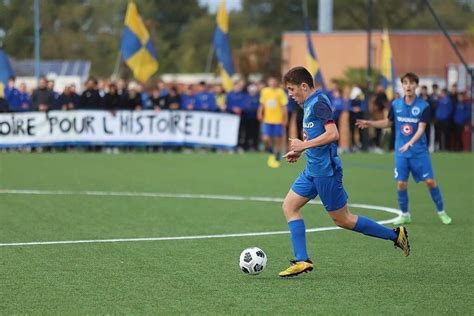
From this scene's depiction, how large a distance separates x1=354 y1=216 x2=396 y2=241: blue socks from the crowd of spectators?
18647 mm

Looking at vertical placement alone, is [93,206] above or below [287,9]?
below

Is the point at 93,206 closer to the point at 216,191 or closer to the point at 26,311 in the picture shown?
the point at 216,191

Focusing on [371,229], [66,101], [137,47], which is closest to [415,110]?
[371,229]

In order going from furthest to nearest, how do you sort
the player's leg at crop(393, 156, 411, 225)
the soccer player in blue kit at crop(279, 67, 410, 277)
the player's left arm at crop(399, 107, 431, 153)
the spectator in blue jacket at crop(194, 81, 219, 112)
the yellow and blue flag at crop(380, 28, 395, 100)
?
1. the yellow and blue flag at crop(380, 28, 395, 100)
2. the spectator in blue jacket at crop(194, 81, 219, 112)
3. the player's leg at crop(393, 156, 411, 225)
4. the player's left arm at crop(399, 107, 431, 153)
5. the soccer player in blue kit at crop(279, 67, 410, 277)

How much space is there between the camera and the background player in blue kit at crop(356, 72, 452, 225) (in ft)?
49.3

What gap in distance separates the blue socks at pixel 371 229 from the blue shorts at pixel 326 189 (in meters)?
0.31

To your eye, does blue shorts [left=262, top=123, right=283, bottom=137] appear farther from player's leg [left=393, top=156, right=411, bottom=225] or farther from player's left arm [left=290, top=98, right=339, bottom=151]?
player's left arm [left=290, top=98, right=339, bottom=151]

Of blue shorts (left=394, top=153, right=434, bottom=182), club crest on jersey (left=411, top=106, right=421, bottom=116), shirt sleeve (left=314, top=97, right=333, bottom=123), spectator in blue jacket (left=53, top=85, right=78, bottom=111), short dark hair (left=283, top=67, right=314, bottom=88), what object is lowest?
blue shorts (left=394, top=153, right=434, bottom=182)

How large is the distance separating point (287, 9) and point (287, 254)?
6954 centimetres

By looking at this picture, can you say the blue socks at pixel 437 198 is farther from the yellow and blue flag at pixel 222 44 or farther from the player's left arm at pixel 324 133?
the yellow and blue flag at pixel 222 44

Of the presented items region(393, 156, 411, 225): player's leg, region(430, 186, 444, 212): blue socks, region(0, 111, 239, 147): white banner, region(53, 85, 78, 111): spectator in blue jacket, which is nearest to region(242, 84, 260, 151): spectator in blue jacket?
region(0, 111, 239, 147): white banner

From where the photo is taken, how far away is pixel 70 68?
61.3 metres

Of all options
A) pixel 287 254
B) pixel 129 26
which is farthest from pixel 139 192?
pixel 129 26

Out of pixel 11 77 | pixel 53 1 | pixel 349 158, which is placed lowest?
pixel 349 158
